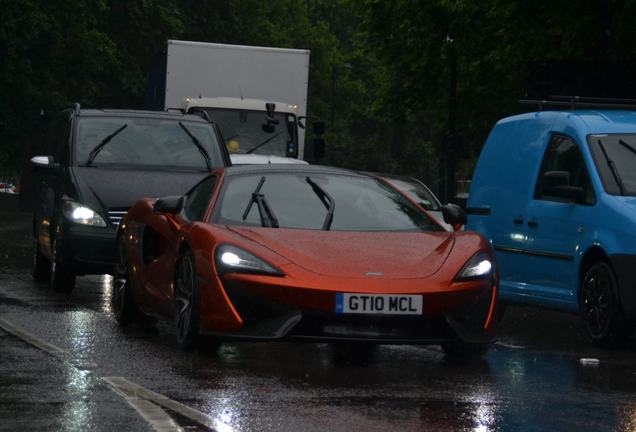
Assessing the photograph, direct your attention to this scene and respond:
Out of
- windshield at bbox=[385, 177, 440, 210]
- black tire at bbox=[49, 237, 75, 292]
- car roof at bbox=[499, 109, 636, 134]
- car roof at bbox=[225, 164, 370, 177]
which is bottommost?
black tire at bbox=[49, 237, 75, 292]

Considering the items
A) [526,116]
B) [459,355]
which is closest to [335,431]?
[459,355]

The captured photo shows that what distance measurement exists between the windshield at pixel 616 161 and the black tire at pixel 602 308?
2.13 feet

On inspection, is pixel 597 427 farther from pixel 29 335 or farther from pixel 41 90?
pixel 41 90

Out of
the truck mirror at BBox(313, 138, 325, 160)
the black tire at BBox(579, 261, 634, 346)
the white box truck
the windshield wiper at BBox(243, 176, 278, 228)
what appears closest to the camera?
the windshield wiper at BBox(243, 176, 278, 228)

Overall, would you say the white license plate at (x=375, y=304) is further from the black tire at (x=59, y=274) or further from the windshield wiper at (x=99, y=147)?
the windshield wiper at (x=99, y=147)

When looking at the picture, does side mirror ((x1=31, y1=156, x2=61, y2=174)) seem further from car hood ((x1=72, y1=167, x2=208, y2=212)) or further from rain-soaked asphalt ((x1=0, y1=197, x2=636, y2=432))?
rain-soaked asphalt ((x1=0, y1=197, x2=636, y2=432))

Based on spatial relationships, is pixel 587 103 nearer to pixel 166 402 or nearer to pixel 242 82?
pixel 166 402

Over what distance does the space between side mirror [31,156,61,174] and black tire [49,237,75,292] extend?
2.56 ft

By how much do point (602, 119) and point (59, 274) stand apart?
18.8 ft

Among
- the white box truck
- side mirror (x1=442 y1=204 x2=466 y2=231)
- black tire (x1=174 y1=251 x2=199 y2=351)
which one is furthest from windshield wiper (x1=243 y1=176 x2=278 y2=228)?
the white box truck

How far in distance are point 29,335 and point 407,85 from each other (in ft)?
88.9

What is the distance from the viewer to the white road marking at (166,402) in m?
7.24

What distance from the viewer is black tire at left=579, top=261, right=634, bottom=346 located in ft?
38.9

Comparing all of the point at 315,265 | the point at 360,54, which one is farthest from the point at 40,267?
the point at 360,54
